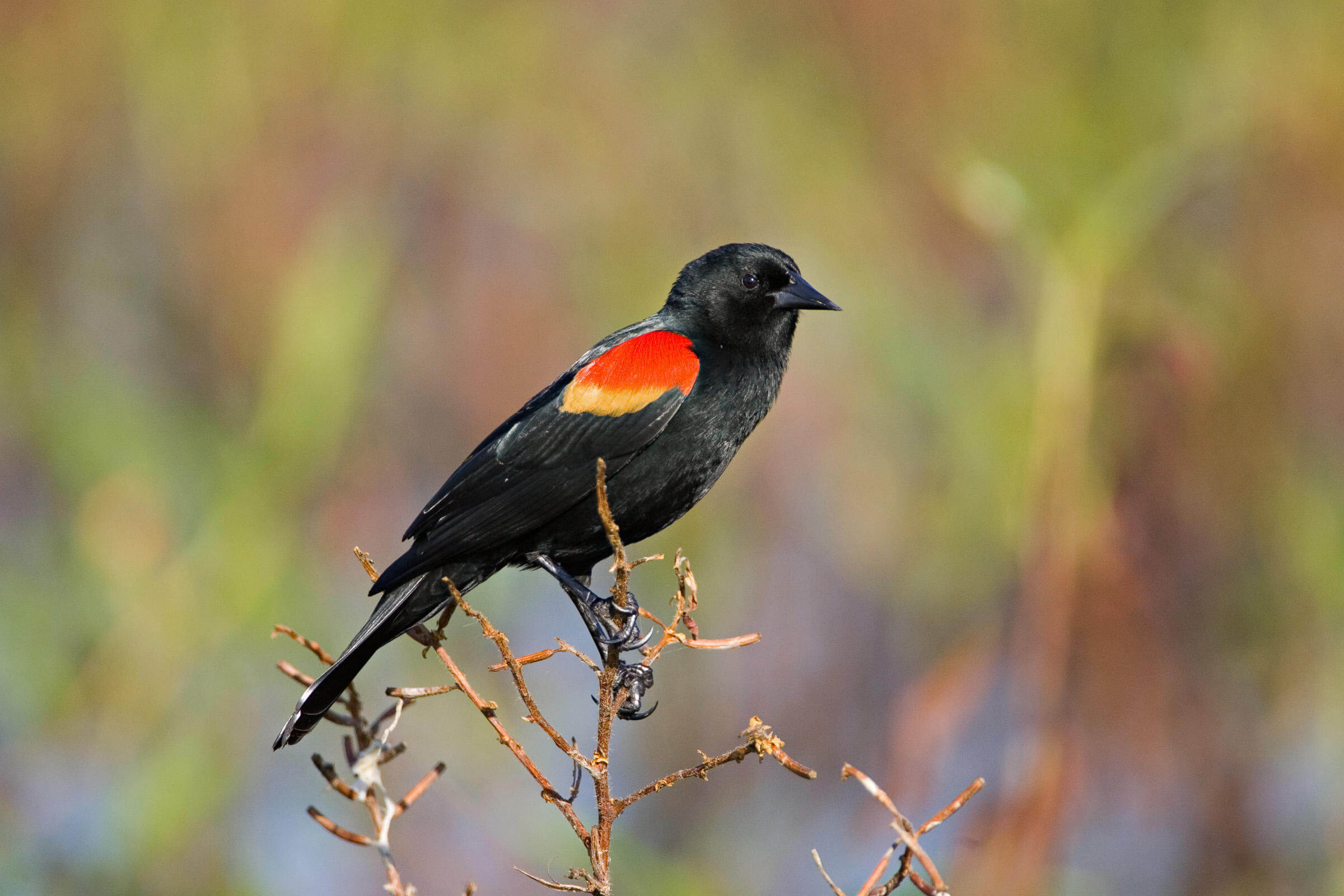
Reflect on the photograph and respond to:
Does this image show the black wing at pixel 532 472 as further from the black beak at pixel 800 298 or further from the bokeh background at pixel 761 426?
the black beak at pixel 800 298

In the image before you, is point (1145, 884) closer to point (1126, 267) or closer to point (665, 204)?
point (1126, 267)

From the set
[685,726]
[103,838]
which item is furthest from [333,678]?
[685,726]

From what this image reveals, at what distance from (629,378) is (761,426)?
1.95 meters

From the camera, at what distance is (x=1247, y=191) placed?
14.0ft

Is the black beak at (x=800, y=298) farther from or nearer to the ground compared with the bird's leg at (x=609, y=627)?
farther from the ground

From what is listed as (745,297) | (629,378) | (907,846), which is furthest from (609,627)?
(907,846)

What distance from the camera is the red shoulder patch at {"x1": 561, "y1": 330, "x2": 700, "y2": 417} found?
2664 mm

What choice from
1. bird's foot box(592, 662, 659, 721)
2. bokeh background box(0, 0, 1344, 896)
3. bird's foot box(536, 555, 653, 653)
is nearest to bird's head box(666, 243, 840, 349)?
bokeh background box(0, 0, 1344, 896)

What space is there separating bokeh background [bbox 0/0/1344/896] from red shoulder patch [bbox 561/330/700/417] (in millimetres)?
573

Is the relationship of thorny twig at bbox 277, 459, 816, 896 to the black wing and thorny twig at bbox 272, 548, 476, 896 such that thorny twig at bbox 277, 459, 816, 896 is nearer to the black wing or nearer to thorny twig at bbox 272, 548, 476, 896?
thorny twig at bbox 272, 548, 476, 896

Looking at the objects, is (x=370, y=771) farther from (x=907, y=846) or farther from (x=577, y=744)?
(x=907, y=846)

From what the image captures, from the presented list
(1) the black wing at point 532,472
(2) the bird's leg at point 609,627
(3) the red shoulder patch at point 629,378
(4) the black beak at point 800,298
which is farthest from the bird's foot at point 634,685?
(4) the black beak at point 800,298

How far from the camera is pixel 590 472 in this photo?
2.61 metres

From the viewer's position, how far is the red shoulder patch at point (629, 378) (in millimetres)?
2664
